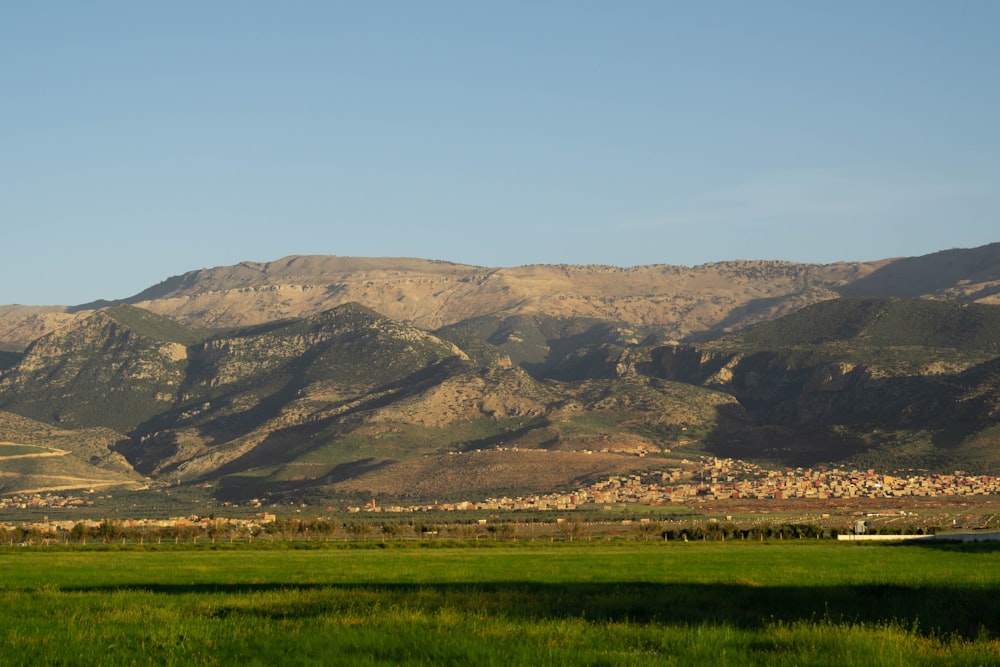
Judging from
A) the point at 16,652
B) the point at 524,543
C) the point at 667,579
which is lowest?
the point at 524,543

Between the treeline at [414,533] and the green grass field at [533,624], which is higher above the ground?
the green grass field at [533,624]

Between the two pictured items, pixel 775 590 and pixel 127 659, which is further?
pixel 775 590

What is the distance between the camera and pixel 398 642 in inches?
1025

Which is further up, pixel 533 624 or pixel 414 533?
pixel 533 624

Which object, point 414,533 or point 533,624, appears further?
point 414,533

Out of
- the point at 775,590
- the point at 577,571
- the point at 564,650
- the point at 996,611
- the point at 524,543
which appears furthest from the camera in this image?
the point at 524,543

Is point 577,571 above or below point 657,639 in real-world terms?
below

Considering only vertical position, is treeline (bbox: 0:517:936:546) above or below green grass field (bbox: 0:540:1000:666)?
below

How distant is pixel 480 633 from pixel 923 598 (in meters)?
16.0

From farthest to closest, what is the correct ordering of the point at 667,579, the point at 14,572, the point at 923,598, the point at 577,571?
the point at 14,572 < the point at 577,571 < the point at 667,579 < the point at 923,598

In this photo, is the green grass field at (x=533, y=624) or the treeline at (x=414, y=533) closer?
the green grass field at (x=533, y=624)

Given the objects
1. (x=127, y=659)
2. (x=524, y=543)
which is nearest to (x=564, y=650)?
(x=127, y=659)

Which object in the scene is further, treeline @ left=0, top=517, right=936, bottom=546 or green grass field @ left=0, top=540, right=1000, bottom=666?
treeline @ left=0, top=517, right=936, bottom=546

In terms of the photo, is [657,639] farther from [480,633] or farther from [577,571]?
[577,571]
